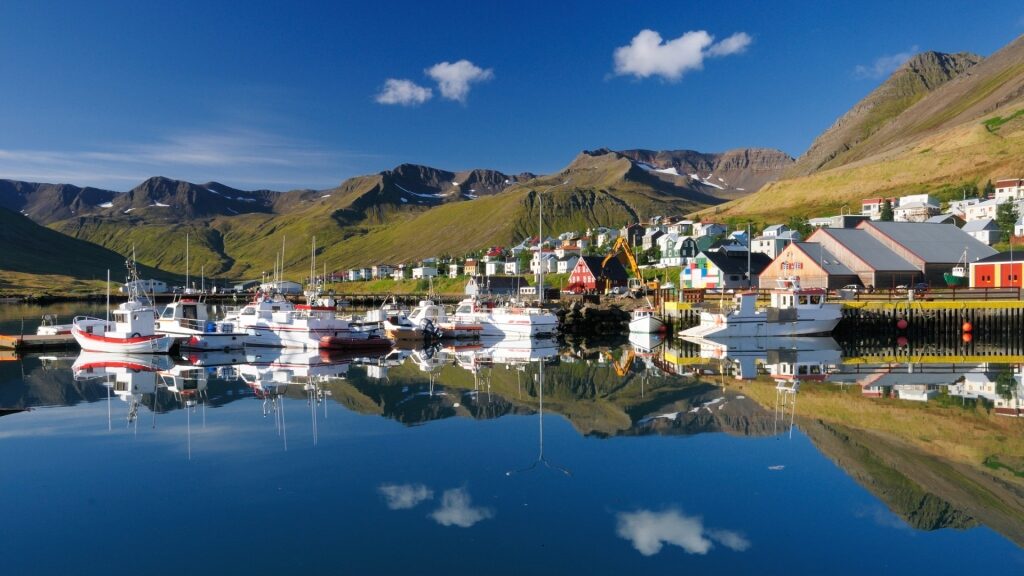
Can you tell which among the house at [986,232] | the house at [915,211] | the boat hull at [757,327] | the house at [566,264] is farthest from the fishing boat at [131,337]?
the house at [915,211]

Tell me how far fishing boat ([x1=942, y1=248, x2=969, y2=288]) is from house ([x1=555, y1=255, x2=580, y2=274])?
7768 centimetres

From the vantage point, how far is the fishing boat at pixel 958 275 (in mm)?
70062

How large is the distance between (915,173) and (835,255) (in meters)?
119

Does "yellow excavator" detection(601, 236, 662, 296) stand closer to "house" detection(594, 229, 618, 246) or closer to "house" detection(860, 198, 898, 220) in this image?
"house" detection(594, 229, 618, 246)

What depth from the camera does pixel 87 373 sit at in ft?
116

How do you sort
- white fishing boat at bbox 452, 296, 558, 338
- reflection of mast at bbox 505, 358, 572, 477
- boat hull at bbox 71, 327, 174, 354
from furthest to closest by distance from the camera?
white fishing boat at bbox 452, 296, 558, 338 < boat hull at bbox 71, 327, 174, 354 < reflection of mast at bbox 505, 358, 572, 477

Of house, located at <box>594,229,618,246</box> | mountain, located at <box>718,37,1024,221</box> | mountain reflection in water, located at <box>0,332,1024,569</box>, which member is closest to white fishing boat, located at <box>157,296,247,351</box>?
mountain reflection in water, located at <box>0,332,1024,569</box>

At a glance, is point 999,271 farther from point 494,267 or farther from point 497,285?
point 494,267

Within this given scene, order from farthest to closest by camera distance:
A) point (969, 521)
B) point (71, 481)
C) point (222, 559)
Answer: point (71, 481), point (969, 521), point (222, 559)

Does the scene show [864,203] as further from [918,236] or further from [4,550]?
[4,550]

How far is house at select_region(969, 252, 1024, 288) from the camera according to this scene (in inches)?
2399

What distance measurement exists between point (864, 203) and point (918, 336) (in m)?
106

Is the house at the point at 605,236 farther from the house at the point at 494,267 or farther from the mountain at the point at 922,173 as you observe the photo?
the mountain at the point at 922,173

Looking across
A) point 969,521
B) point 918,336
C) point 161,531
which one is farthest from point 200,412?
point 918,336
